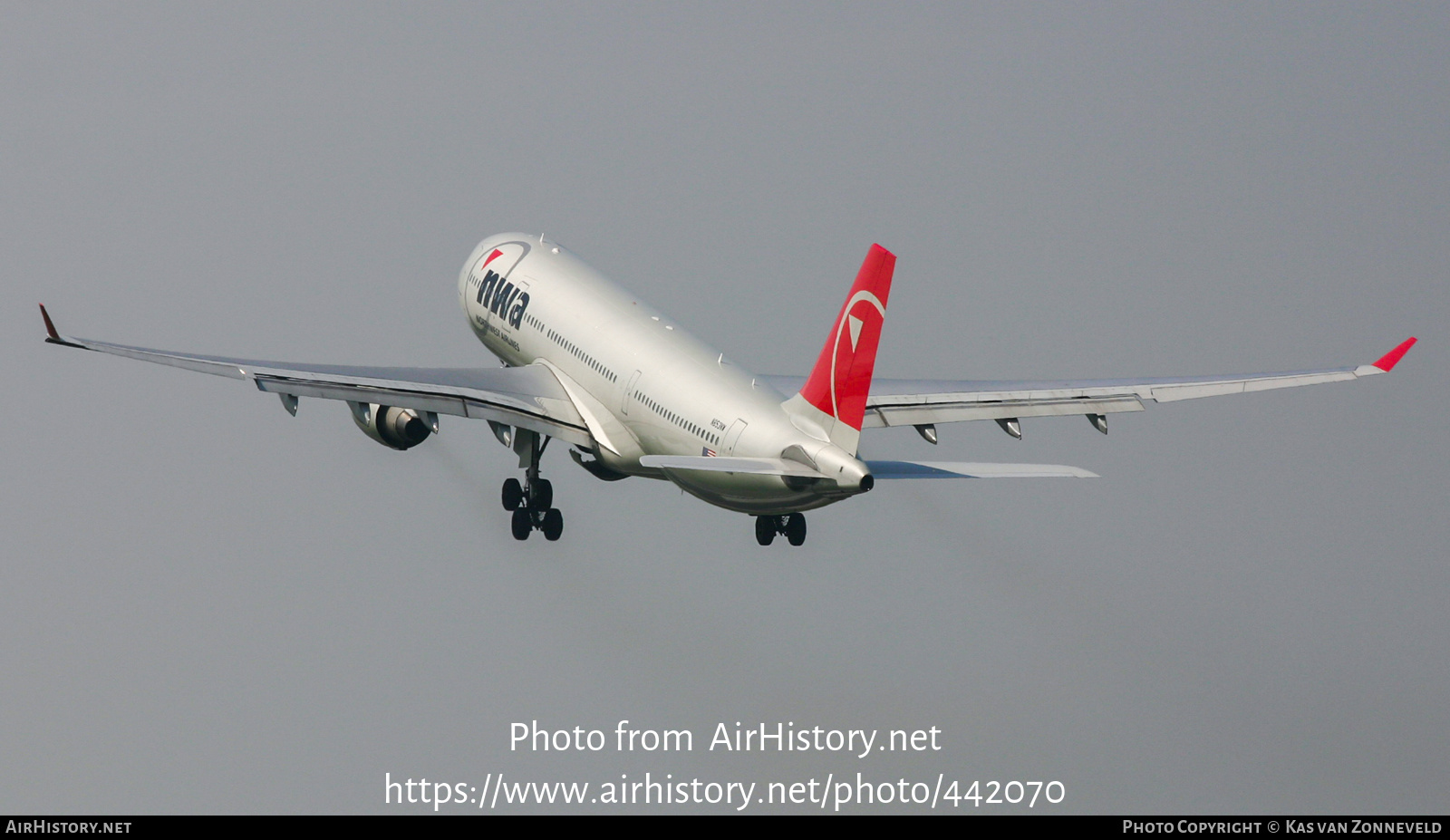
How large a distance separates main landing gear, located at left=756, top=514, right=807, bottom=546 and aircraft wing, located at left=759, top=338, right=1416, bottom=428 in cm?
317

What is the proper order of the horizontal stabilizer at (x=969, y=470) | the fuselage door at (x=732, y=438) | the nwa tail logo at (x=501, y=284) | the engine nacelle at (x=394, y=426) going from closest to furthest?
the horizontal stabilizer at (x=969, y=470) < the fuselage door at (x=732, y=438) < the engine nacelle at (x=394, y=426) < the nwa tail logo at (x=501, y=284)

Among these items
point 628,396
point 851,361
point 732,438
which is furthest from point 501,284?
point 851,361

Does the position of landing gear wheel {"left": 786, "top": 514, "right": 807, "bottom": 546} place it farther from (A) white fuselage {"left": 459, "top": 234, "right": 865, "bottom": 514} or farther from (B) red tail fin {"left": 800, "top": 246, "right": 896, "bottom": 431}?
(B) red tail fin {"left": 800, "top": 246, "right": 896, "bottom": 431}

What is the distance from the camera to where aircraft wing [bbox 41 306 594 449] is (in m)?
52.1

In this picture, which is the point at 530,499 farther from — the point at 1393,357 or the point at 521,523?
the point at 1393,357

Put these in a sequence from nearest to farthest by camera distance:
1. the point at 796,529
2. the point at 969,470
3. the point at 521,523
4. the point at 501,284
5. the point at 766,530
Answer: the point at 969,470, the point at 796,529, the point at 766,530, the point at 521,523, the point at 501,284

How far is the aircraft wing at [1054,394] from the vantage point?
5384 centimetres

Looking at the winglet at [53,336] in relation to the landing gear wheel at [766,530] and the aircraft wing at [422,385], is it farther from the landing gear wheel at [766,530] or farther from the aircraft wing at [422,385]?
the landing gear wheel at [766,530]

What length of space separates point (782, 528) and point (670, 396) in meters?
5.25

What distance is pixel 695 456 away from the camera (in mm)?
51188

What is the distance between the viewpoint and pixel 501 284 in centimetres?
6294

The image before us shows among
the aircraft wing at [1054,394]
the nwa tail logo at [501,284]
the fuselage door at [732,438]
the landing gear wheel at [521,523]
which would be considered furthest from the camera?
the nwa tail logo at [501,284]

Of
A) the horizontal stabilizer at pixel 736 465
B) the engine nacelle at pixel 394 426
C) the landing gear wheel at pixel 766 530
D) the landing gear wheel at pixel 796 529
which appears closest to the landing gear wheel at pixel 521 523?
the engine nacelle at pixel 394 426

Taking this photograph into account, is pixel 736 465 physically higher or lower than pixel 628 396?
higher
